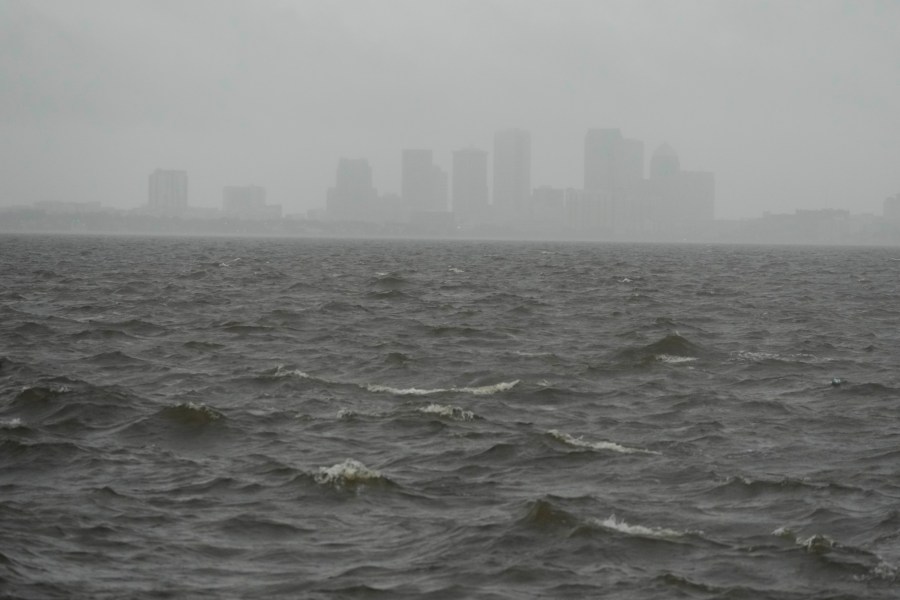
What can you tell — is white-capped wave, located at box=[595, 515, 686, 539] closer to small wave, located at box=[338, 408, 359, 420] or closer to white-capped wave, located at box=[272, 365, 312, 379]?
small wave, located at box=[338, 408, 359, 420]

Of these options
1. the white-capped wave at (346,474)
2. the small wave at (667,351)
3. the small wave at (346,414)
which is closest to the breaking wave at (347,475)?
the white-capped wave at (346,474)

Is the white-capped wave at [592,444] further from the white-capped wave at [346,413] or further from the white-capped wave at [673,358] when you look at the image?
the white-capped wave at [673,358]

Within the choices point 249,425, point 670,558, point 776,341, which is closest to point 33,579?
point 670,558

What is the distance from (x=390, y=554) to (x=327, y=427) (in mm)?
7082

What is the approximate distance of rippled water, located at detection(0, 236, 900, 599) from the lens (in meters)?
12.4

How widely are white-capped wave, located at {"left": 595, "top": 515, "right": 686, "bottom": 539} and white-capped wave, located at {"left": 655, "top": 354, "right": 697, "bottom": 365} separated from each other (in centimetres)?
1463

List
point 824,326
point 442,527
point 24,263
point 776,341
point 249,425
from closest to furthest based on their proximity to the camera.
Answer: point 442,527, point 249,425, point 776,341, point 824,326, point 24,263

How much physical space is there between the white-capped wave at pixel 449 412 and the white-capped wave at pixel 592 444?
1971 millimetres

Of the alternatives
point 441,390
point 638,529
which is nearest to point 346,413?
point 441,390

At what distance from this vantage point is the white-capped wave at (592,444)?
59.6 feet

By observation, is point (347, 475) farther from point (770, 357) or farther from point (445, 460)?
point (770, 357)

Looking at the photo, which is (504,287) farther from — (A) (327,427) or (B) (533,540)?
(B) (533,540)

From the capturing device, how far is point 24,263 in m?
82.2

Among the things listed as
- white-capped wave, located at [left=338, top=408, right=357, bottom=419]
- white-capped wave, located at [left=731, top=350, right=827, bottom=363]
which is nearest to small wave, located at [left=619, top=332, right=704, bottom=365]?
white-capped wave, located at [left=731, top=350, right=827, bottom=363]
